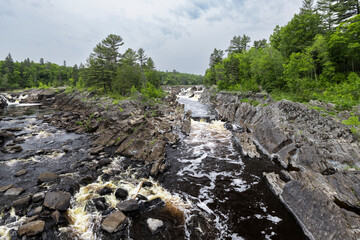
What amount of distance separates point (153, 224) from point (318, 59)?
→ 31485 mm

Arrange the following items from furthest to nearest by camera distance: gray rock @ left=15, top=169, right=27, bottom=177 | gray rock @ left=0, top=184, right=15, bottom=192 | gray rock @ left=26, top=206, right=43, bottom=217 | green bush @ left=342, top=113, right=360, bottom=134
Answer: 1. gray rock @ left=15, top=169, right=27, bottom=177
2. green bush @ left=342, top=113, right=360, bottom=134
3. gray rock @ left=0, top=184, right=15, bottom=192
4. gray rock @ left=26, top=206, right=43, bottom=217

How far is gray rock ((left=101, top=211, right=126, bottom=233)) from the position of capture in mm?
8195

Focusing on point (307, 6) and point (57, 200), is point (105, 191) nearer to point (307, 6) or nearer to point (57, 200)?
point (57, 200)

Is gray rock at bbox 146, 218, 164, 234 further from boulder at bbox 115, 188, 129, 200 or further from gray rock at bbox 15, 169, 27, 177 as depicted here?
gray rock at bbox 15, 169, 27, 177

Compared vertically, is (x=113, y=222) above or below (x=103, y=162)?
below

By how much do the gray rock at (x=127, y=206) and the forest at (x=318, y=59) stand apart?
19594mm

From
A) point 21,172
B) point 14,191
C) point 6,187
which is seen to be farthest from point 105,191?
point 21,172

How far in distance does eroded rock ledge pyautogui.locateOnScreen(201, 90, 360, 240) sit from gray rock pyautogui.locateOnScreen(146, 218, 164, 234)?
8027mm

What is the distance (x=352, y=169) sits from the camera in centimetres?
1020

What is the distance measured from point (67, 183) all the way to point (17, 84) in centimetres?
13147

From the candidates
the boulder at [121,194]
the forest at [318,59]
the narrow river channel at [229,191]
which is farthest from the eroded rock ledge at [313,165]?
the boulder at [121,194]

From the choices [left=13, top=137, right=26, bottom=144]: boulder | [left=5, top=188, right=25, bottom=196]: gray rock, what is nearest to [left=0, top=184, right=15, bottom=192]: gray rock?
[left=5, top=188, right=25, bottom=196]: gray rock

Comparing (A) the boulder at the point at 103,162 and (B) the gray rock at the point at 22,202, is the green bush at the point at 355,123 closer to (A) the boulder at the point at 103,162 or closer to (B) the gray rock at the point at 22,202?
(A) the boulder at the point at 103,162

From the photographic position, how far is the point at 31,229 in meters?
7.72
